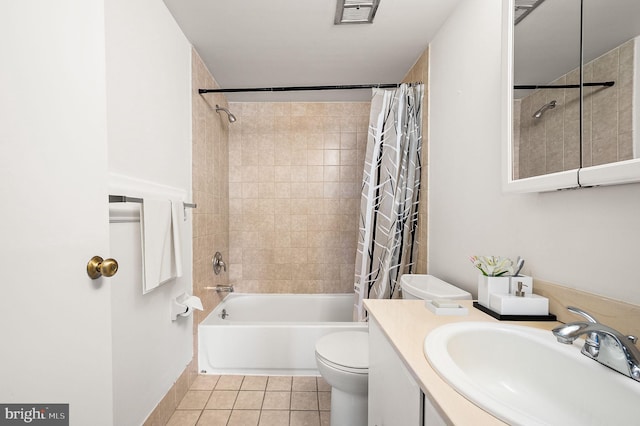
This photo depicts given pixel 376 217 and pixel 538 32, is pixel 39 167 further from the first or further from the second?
pixel 376 217

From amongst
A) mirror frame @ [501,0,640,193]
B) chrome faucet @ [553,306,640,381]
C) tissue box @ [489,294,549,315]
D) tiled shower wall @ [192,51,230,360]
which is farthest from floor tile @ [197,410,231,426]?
mirror frame @ [501,0,640,193]

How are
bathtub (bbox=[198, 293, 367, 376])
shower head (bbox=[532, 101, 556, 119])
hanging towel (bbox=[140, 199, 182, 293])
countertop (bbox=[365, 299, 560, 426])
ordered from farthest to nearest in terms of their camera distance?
1. bathtub (bbox=[198, 293, 367, 376])
2. hanging towel (bbox=[140, 199, 182, 293])
3. shower head (bbox=[532, 101, 556, 119])
4. countertop (bbox=[365, 299, 560, 426])

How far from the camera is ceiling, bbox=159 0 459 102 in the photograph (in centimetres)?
151

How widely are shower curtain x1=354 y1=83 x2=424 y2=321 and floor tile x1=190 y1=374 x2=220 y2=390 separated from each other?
3.98ft

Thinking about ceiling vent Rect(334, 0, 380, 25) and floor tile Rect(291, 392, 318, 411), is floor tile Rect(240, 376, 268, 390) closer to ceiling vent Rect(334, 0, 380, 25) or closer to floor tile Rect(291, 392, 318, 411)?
floor tile Rect(291, 392, 318, 411)

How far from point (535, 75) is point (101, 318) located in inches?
59.7

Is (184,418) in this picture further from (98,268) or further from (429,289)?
(429,289)

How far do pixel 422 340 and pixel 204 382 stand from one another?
5.78ft

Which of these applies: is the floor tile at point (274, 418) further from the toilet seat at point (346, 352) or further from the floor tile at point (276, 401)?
the toilet seat at point (346, 352)

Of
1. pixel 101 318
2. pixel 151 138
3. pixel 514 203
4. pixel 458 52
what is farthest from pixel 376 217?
pixel 101 318

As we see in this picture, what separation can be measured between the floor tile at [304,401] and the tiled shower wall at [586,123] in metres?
1.68

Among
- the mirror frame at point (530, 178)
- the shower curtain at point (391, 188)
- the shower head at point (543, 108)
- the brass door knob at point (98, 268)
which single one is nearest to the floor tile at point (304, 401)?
the shower curtain at point (391, 188)

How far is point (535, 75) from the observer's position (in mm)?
930

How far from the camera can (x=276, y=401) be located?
1.70 meters
